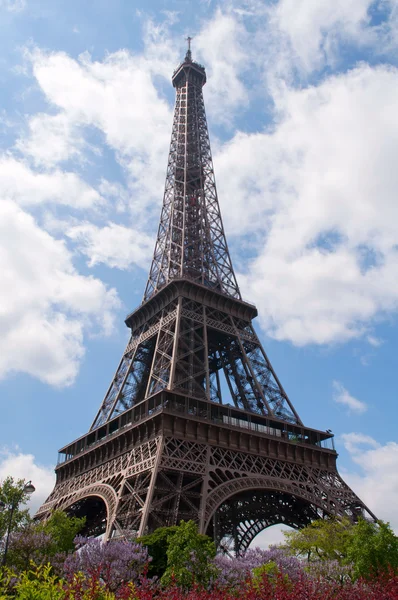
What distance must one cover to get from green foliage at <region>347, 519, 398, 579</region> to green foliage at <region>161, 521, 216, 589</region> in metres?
7.66

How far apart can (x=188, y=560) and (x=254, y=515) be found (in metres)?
23.6

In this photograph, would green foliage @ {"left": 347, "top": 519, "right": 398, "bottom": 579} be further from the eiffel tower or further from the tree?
the tree

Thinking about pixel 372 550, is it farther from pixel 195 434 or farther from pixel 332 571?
pixel 195 434

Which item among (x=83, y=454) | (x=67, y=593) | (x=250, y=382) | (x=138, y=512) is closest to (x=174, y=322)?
(x=250, y=382)

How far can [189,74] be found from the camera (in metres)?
72.9

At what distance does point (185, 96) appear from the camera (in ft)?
233

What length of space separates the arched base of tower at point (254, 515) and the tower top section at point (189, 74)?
54315mm

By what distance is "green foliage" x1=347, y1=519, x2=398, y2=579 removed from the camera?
2641 cm

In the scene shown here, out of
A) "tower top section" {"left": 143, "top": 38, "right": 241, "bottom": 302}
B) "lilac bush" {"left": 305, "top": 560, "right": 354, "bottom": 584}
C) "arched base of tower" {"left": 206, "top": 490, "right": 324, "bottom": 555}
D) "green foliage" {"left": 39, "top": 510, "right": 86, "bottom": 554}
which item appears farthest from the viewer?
"tower top section" {"left": 143, "top": 38, "right": 241, "bottom": 302}

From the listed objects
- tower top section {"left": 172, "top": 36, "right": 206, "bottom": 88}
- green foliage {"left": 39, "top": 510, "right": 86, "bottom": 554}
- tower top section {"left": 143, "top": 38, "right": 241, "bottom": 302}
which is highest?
tower top section {"left": 172, "top": 36, "right": 206, "bottom": 88}

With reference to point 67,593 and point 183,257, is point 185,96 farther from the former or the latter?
point 67,593

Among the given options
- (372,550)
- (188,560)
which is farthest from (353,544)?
(188,560)

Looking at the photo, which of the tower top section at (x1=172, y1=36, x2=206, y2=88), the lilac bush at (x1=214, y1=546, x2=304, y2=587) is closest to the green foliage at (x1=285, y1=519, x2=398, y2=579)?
the lilac bush at (x1=214, y1=546, x2=304, y2=587)

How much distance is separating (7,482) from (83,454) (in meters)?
12.2
